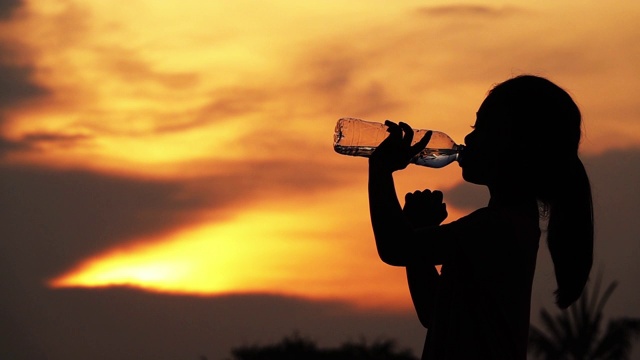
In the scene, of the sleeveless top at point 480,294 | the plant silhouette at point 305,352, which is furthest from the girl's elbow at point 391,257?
the plant silhouette at point 305,352

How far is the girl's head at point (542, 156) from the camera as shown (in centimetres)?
393

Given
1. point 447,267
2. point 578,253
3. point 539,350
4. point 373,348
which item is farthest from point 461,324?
point 373,348

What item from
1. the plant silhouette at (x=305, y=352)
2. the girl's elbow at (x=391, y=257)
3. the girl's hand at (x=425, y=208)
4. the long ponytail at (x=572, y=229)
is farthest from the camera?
the plant silhouette at (x=305, y=352)

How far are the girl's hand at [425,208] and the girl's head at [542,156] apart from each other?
15.6 inches

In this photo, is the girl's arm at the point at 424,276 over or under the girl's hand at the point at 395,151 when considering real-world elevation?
under

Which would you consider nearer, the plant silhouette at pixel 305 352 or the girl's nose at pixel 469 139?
the girl's nose at pixel 469 139

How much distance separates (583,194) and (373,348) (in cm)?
6065

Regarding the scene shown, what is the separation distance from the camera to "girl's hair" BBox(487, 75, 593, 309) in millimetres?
3930

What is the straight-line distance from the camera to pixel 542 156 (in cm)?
393

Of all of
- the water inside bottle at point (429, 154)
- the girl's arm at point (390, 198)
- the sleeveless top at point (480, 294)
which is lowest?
the sleeveless top at point (480, 294)

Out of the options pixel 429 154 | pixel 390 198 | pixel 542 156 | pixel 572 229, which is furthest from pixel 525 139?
pixel 429 154

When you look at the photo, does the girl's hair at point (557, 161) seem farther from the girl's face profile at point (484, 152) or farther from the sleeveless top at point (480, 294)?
the sleeveless top at point (480, 294)

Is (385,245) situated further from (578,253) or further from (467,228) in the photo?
(578,253)

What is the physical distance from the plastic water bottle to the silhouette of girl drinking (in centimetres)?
121
